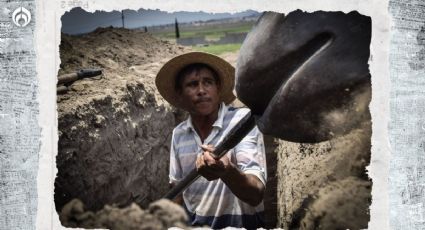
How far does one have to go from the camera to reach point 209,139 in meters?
2.33

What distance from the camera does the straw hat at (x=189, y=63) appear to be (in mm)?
2349

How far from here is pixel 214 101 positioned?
2.42 metres

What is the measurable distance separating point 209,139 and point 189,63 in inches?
18.9

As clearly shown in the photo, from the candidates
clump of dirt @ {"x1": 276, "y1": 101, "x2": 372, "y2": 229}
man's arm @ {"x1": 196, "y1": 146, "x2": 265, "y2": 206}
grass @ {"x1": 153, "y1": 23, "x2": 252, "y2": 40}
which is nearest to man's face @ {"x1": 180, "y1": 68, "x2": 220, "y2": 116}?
grass @ {"x1": 153, "y1": 23, "x2": 252, "y2": 40}

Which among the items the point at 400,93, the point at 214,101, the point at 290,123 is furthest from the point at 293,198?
the point at 290,123

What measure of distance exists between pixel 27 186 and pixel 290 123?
1.02 metres

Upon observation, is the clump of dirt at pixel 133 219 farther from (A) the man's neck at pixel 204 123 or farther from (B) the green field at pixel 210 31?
(B) the green field at pixel 210 31

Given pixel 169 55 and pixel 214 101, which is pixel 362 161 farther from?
pixel 169 55

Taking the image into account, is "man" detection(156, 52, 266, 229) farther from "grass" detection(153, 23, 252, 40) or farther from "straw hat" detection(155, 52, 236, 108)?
"grass" detection(153, 23, 252, 40)

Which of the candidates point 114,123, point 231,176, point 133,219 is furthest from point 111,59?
point 133,219

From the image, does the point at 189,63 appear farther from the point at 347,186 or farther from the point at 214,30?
the point at 347,186

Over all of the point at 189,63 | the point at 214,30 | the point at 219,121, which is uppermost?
the point at 214,30

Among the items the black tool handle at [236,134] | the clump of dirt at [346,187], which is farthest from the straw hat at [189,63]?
the clump of dirt at [346,187]

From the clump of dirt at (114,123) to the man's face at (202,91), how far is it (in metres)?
0.85
